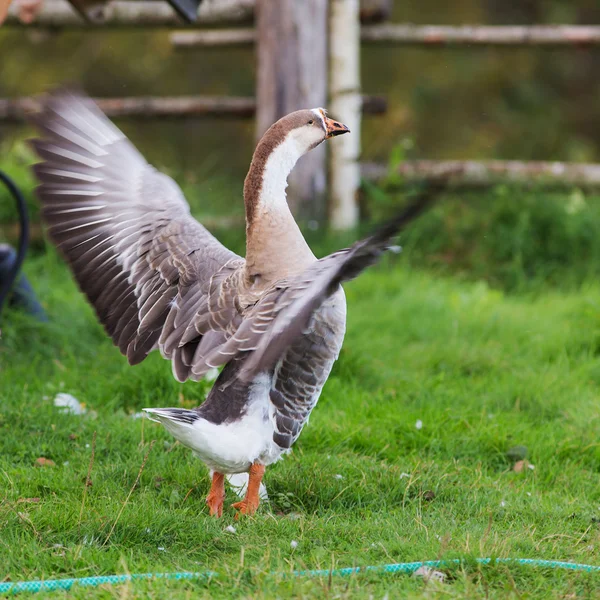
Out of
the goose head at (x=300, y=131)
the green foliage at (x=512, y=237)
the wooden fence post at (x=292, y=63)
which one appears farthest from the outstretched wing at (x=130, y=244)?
the green foliage at (x=512, y=237)

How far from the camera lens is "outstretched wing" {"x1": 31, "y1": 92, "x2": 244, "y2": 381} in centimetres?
380

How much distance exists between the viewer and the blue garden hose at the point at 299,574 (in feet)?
9.27

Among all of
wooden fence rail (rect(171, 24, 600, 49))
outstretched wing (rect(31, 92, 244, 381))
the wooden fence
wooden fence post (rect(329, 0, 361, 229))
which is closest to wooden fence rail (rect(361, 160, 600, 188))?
the wooden fence

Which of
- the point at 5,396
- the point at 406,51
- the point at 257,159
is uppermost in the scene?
the point at 406,51

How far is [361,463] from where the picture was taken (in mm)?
4043

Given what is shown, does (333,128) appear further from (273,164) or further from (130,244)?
(130,244)

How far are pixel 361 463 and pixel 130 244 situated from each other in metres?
1.43

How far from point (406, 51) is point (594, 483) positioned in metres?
11.5

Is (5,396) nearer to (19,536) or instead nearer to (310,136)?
(19,536)

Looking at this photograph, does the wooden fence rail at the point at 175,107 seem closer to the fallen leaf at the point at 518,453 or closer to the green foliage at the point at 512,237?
the green foliage at the point at 512,237

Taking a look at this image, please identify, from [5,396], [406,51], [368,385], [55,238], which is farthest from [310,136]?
[406,51]

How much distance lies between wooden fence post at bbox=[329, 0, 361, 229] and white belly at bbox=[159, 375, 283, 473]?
3.96 metres

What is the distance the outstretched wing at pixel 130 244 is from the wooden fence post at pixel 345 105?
9.91ft

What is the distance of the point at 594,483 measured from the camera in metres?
4.04
